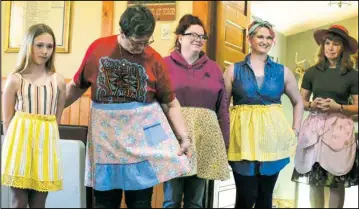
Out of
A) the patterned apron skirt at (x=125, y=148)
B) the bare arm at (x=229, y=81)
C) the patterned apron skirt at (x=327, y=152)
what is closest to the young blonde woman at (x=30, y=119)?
the patterned apron skirt at (x=125, y=148)

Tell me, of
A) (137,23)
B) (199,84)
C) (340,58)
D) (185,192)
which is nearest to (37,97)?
(137,23)

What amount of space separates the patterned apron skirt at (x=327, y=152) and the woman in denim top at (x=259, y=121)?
0.28 feet

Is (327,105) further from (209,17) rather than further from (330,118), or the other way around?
(209,17)

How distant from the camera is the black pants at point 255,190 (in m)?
1.53

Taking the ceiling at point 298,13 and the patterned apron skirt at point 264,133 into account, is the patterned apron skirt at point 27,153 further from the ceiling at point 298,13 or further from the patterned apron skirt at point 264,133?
the ceiling at point 298,13

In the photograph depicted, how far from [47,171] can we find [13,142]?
11 centimetres

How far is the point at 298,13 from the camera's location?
6.15 feet

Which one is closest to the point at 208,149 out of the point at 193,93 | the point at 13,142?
the point at 193,93

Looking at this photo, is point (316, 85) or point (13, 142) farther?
point (316, 85)

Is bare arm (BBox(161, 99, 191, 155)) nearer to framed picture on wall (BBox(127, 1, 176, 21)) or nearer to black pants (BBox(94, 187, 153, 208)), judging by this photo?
black pants (BBox(94, 187, 153, 208))

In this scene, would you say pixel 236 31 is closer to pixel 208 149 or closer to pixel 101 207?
pixel 208 149

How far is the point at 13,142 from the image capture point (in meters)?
1.17

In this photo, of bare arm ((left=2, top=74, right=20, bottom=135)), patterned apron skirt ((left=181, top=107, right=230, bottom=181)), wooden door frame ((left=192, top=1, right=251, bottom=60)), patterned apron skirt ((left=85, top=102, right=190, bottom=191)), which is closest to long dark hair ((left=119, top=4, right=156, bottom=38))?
patterned apron skirt ((left=85, top=102, right=190, bottom=191))

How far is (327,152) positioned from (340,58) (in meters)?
0.32
